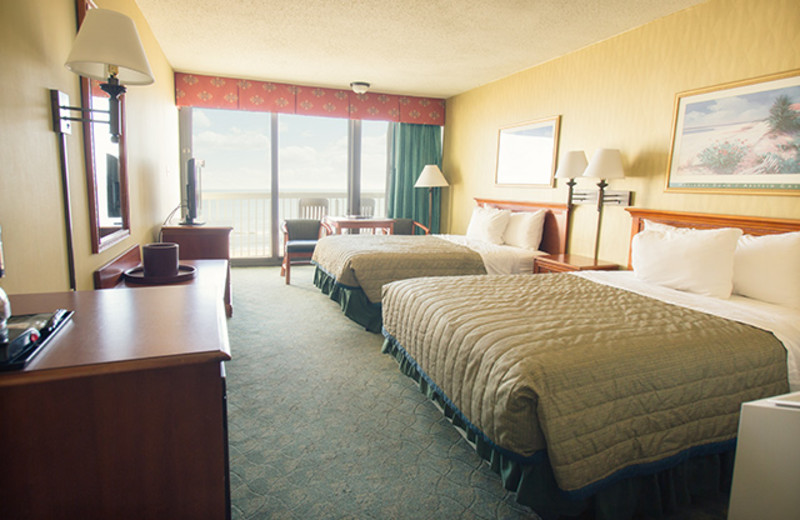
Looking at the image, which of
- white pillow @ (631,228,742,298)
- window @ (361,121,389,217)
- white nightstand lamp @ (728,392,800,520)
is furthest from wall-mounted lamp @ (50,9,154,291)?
window @ (361,121,389,217)

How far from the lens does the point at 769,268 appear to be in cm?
247

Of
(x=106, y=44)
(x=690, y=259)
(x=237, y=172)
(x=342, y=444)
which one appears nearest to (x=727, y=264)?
(x=690, y=259)

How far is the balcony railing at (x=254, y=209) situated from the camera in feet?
22.3

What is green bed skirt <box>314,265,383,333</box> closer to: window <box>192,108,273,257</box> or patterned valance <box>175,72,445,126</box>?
window <box>192,108,273,257</box>

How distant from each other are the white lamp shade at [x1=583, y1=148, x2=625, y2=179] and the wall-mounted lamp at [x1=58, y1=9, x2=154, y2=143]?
3117 millimetres

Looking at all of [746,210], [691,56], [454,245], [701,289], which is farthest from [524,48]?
[701,289]

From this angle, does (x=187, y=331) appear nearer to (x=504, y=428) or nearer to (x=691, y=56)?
(x=504, y=428)

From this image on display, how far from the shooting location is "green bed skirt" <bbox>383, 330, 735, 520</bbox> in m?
1.57

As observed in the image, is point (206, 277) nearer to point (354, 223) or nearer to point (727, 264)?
point (727, 264)

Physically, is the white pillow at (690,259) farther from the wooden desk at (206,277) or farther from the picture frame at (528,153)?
the wooden desk at (206,277)

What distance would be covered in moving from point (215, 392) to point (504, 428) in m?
0.99

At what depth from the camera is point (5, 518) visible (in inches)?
37.4

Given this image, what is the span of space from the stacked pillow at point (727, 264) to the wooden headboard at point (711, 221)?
0.31 ft

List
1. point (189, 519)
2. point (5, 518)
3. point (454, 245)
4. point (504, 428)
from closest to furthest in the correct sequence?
point (5, 518) → point (189, 519) → point (504, 428) → point (454, 245)
